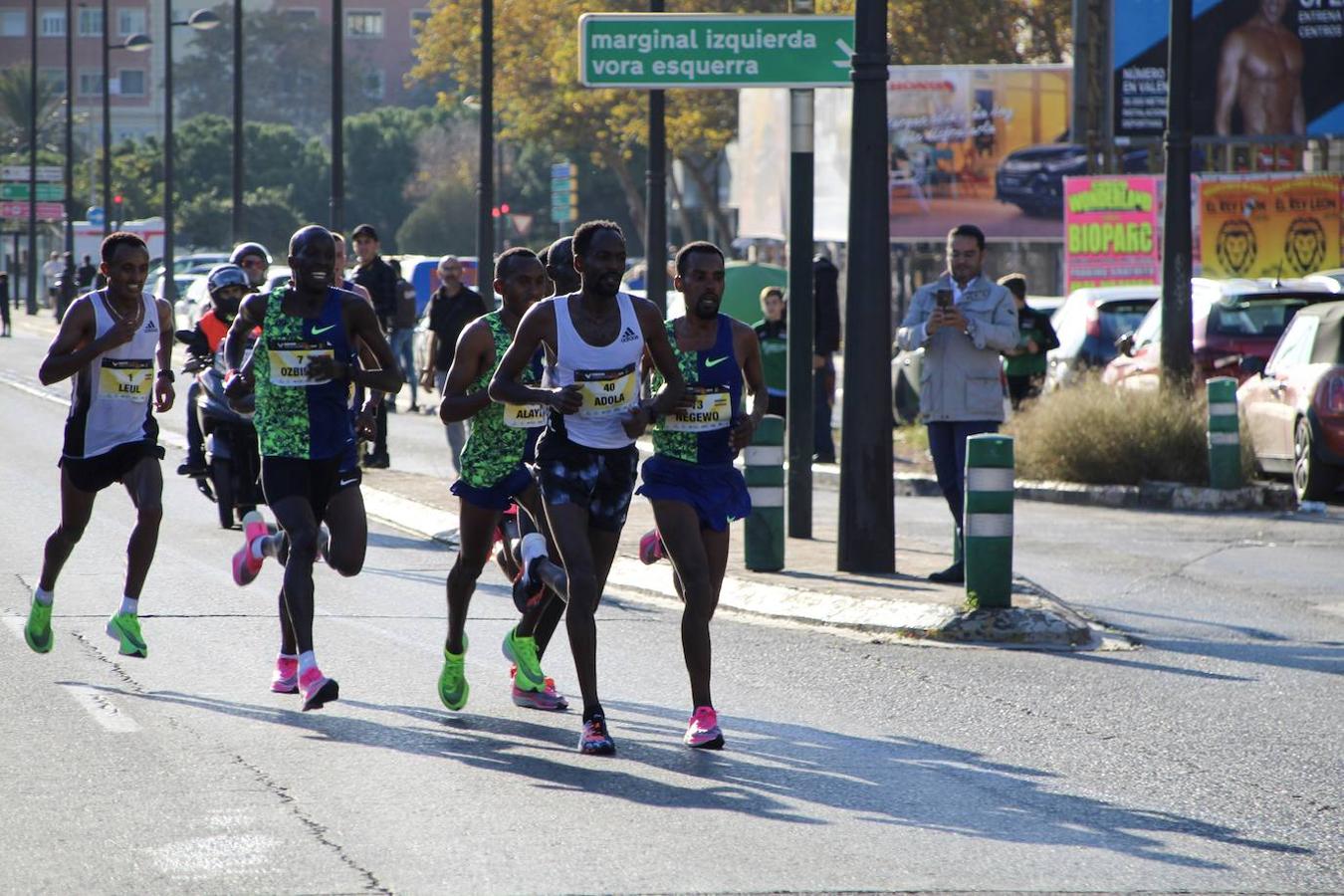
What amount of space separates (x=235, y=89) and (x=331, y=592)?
2954cm

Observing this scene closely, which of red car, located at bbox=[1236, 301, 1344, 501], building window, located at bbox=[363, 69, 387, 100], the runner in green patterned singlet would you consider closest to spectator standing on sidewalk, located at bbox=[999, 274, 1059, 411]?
red car, located at bbox=[1236, 301, 1344, 501]

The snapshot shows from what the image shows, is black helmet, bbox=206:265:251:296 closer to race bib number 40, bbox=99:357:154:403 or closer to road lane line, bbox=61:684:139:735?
race bib number 40, bbox=99:357:154:403

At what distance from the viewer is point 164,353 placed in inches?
387

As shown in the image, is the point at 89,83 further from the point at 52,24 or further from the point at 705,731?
the point at 705,731

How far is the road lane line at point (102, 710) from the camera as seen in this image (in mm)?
8055

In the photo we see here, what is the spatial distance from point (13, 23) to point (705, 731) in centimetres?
12559

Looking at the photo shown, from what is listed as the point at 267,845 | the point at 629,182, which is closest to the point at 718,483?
the point at 267,845

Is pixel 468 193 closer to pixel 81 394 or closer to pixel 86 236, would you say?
pixel 86 236

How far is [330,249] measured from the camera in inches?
328

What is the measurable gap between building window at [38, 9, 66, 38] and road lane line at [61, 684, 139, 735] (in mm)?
123066

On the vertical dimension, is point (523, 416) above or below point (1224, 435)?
above

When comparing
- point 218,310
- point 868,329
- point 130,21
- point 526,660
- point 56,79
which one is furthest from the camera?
point 130,21

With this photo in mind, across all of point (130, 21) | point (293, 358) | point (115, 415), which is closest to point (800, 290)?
point (115, 415)

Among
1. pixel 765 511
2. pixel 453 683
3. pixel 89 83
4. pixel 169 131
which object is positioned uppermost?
pixel 89 83
